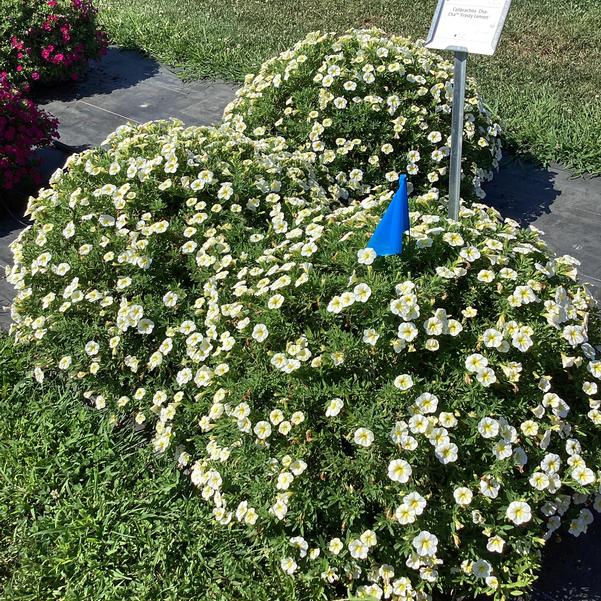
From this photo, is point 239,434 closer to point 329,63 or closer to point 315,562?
point 315,562

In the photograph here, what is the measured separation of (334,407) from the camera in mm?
2246

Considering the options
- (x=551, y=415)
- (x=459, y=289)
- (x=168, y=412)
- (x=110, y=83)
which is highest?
(x=459, y=289)

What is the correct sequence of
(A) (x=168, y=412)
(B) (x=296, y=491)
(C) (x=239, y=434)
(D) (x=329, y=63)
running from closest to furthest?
(B) (x=296, y=491) < (C) (x=239, y=434) < (A) (x=168, y=412) < (D) (x=329, y=63)

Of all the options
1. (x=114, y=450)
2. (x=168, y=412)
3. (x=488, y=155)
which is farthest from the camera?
(x=488, y=155)

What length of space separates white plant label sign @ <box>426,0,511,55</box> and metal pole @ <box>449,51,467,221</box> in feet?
0.19

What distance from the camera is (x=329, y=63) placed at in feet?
13.3

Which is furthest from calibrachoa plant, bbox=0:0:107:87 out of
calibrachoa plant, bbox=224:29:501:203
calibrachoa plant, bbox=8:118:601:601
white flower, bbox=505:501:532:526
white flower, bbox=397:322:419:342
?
white flower, bbox=505:501:532:526

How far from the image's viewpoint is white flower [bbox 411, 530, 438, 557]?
2.11 meters

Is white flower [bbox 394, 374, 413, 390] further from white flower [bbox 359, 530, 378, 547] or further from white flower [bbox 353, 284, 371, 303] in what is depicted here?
white flower [bbox 359, 530, 378, 547]

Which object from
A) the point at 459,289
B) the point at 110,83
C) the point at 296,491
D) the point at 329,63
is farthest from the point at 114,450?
the point at 110,83

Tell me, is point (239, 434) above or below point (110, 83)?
above

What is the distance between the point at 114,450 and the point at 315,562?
1094mm

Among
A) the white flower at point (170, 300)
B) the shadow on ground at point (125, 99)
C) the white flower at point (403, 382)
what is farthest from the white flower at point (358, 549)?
the shadow on ground at point (125, 99)

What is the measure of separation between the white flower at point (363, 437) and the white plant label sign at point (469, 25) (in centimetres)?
142
